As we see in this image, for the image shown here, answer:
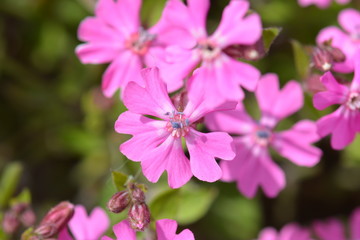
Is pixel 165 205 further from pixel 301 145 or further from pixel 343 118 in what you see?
pixel 343 118

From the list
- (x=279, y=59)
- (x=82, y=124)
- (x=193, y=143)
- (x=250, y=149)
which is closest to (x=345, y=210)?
(x=279, y=59)

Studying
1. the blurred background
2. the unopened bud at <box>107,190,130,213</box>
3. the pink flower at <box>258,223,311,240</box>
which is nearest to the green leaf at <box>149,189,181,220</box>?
the unopened bud at <box>107,190,130,213</box>

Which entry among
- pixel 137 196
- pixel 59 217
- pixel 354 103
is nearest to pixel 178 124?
pixel 137 196

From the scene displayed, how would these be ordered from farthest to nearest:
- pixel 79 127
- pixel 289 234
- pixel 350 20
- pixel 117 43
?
1. pixel 79 127
2. pixel 289 234
3. pixel 350 20
4. pixel 117 43

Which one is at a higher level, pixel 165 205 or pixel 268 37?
pixel 268 37

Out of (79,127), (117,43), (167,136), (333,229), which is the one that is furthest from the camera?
(79,127)

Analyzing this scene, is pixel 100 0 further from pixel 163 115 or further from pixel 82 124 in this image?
pixel 82 124

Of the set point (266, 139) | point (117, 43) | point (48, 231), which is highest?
point (117, 43)
